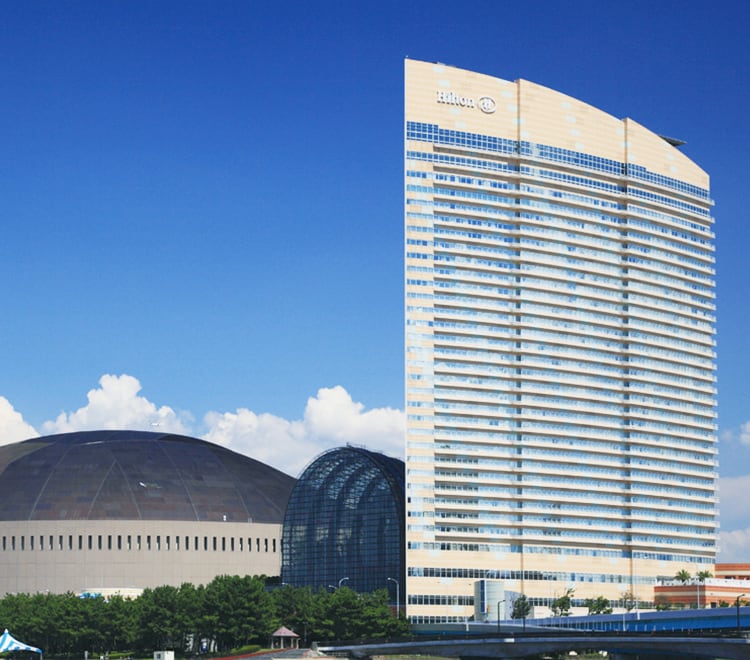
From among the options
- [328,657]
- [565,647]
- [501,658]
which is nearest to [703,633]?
[565,647]

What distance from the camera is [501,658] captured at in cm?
19062

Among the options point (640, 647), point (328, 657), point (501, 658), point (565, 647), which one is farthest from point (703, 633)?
point (328, 657)

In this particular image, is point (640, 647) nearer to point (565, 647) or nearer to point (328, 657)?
point (565, 647)

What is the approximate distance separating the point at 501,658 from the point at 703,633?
4050 centimetres

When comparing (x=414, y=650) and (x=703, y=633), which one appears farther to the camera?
(x=414, y=650)

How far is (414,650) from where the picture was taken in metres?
197

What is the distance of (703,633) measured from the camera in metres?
157

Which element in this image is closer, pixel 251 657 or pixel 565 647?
pixel 565 647

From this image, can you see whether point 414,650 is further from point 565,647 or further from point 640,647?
point 640,647

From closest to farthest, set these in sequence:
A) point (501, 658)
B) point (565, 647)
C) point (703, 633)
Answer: point (703, 633), point (565, 647), point (501, 658)

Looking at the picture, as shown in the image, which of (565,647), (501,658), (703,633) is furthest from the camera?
(501,658)

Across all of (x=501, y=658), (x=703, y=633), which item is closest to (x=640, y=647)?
(x=703, y=633)

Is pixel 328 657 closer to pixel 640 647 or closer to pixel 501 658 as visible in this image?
pixel 501 658

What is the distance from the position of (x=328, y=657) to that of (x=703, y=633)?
61.4 meters
